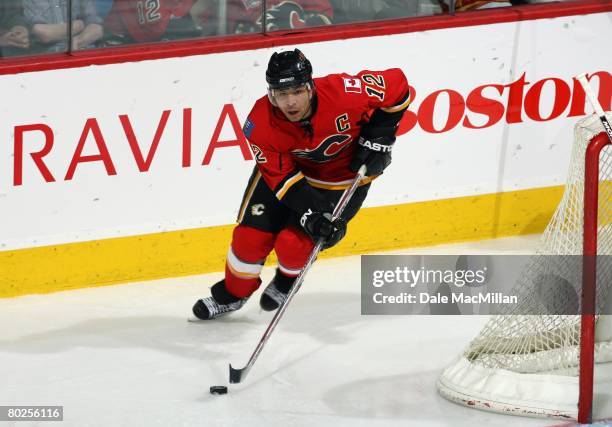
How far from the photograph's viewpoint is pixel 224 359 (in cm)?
394

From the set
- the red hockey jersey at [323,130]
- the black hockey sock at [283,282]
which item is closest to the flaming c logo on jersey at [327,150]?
the red hockey jersey at [323,130]

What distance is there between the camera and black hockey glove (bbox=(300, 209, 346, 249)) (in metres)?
3.69

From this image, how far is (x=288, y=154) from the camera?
3.78 meters

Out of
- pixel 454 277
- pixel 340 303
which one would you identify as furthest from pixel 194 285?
pixel 454 277

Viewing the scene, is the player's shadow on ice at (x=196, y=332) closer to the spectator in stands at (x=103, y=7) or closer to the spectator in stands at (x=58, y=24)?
the spectator in stands at (x=58, y=24)

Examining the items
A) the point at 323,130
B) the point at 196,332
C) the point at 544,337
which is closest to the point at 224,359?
the point at 196,332

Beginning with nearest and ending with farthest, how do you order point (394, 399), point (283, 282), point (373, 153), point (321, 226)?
point (394, 399) → point (321, 226) → point (373, 153) → point (283, 282)

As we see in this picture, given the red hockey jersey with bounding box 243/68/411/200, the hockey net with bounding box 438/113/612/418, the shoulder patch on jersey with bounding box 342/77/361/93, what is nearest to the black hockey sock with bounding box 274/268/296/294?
the red hockey jersey with bounding box 243/68/411/200

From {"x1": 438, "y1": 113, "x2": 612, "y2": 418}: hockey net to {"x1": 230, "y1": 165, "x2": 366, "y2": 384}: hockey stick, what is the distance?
22.3 inches

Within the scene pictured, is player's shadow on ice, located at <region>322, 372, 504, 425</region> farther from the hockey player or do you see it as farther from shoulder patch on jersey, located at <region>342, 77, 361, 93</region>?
shoulder patch on jersey, located at <region>342, 77, 361, 93</region>

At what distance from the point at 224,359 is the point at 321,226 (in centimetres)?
59

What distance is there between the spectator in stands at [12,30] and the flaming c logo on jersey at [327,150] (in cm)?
122

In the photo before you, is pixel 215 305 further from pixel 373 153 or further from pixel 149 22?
pixel 149 22

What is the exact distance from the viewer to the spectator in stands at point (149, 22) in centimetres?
464
